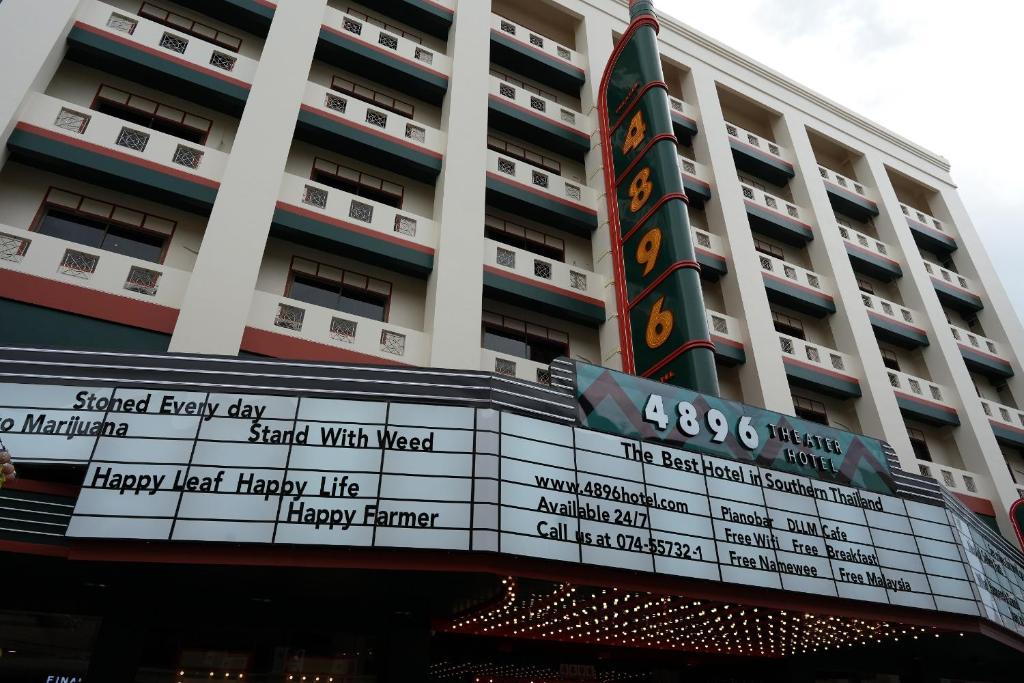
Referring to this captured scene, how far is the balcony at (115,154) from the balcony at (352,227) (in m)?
1.96

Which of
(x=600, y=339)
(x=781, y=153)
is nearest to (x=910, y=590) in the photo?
(x=600, y=339)

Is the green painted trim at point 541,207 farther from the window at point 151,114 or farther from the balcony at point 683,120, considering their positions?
the window at point 151,114

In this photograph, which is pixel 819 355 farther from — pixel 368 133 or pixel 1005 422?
pixel 368 133

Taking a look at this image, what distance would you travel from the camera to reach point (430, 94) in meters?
23.2

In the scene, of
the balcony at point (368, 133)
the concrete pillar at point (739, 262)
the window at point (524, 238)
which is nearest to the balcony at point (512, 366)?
the window at point (524, 238)

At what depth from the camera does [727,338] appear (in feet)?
75.4

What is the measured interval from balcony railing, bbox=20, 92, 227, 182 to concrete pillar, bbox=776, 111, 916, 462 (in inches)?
885

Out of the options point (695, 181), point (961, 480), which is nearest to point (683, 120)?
point (695, 181)

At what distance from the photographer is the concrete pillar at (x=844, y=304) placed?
2422 centimetres

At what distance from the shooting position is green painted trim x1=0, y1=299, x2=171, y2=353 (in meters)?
14.3

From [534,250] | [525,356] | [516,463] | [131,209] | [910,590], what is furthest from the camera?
[534,250]

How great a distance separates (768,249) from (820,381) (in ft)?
21.6

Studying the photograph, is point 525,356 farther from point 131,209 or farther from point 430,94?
point 131,209

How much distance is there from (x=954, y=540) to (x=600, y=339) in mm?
10540
